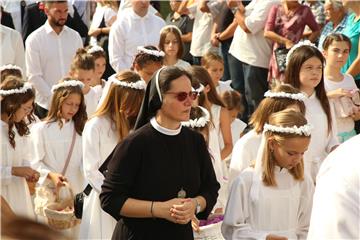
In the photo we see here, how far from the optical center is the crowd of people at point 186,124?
4246 millimetres

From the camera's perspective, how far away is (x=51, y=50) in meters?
9.41

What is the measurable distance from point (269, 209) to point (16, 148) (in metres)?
2.22

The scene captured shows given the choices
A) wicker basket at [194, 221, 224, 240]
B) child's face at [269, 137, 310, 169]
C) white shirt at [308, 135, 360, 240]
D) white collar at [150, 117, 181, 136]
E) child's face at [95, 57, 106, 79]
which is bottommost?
wicker basket at [194, 221, 224, 240]

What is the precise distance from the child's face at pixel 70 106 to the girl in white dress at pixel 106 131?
1246 millimetres

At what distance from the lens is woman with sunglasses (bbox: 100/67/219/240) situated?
13.9ft

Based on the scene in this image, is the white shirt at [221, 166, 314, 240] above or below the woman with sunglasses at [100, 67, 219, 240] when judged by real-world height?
below

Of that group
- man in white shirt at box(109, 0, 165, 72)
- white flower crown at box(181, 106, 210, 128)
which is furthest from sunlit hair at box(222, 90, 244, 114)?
man in white shirt at box(109, 0, 165, 72)

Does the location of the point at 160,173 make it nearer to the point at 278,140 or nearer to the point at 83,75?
the point at 278,140

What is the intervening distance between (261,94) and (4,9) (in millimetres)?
3982

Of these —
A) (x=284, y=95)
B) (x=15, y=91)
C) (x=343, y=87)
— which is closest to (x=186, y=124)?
(x=284, y=95)

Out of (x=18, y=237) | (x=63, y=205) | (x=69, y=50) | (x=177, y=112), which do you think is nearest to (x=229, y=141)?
(x=63, y=205)

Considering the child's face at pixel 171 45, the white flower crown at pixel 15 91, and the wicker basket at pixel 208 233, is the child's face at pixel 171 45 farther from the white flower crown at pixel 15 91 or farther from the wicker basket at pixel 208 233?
the wicker basket at pixel 208 233

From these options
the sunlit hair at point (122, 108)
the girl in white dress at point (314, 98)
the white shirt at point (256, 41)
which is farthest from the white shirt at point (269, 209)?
the white shirt at point (256, 41)

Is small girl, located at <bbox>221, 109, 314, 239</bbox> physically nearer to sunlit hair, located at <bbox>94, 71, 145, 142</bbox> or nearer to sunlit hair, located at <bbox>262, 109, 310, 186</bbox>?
sunlit hair, located at <bbox>262, 109, 310, 186</bbox>
